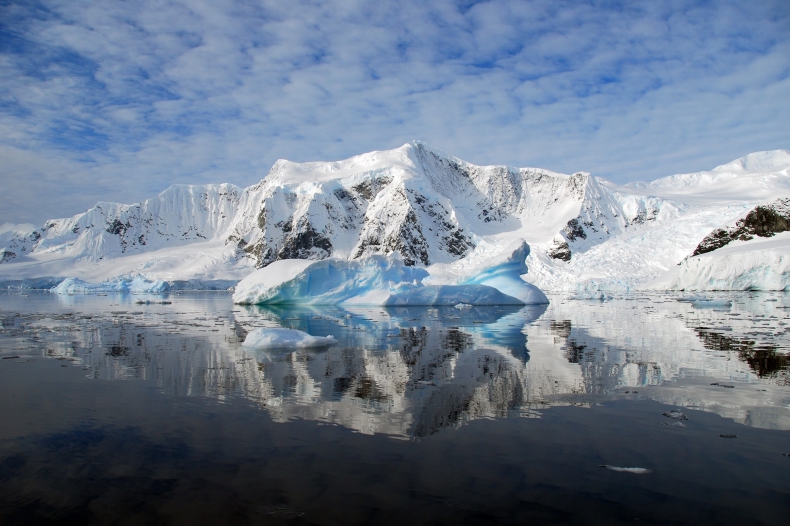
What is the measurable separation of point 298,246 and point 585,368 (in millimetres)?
87382

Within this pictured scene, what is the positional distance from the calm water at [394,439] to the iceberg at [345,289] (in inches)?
710

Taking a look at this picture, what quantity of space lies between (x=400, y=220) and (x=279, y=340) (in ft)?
249

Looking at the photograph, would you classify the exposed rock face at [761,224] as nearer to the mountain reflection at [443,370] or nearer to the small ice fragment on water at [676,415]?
the mountain reflection at [443,370]

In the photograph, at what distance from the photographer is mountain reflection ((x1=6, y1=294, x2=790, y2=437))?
5613 mm

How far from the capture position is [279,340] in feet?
34.5

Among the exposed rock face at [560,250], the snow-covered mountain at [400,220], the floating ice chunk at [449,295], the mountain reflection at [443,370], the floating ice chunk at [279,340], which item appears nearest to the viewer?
the mountain reflection at [443,370]

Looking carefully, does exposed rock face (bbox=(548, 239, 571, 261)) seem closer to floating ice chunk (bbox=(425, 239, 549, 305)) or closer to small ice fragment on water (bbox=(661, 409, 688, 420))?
floating ice chunk (bbox=(425, 239, 549, 305))

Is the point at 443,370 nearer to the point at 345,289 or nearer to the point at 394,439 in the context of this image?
the point at 394,439

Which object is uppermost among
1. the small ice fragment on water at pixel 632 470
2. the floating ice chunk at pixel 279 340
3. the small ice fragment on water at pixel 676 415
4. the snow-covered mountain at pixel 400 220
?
the snow-covered mountain at pixel 400 220

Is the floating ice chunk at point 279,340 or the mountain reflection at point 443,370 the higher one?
the floating ice chunk at point 279,340

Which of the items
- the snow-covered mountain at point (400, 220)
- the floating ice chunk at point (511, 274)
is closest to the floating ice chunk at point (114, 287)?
the snow-covered mountain at point (400, 220)

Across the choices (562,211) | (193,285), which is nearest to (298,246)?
(193,285)

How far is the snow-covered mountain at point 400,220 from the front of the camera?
7006cm

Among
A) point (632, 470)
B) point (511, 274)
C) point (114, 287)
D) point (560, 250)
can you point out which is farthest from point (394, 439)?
point (114, 287)
